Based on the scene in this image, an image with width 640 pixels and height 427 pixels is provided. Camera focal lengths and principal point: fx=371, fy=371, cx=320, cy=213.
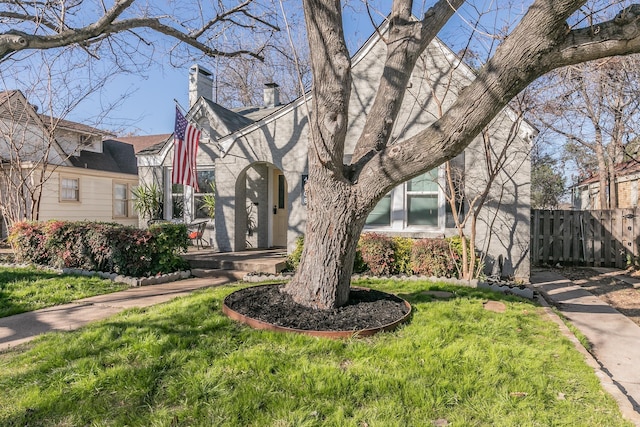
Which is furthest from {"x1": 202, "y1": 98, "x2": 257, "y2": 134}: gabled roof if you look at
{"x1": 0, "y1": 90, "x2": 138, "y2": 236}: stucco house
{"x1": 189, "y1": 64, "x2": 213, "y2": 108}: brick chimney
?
{"x1": 0, "y1": 90, "x2": 138, "y2": 236}: stucco house

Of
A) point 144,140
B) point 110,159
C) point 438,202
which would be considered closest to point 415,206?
point 438,202

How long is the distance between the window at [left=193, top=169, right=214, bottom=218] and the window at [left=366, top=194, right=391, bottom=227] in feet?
16.4

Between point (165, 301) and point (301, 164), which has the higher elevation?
point (301, 164)

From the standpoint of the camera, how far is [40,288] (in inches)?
235

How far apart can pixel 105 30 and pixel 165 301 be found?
5.08 m

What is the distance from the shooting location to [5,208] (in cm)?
946

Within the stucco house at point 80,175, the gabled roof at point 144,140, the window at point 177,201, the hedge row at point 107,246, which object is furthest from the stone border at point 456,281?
the gabled roof at point 144,140

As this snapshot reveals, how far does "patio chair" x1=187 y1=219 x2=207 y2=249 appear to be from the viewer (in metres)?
10.7

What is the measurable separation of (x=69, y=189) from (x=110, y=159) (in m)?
2.94

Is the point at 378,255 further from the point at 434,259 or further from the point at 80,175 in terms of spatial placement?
the point at 80,175

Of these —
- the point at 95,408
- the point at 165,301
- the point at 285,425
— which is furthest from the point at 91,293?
the point at 285,425

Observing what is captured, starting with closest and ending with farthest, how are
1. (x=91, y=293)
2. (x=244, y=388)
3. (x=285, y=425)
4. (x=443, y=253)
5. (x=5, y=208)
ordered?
(x=285, y=425)
(x=244, y=388)
(x=91, y=293)
(x=443, y=253)
(x=5, y=208)

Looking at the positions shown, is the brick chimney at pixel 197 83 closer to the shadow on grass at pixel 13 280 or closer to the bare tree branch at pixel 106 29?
the bare tree branch at pixel 106 29

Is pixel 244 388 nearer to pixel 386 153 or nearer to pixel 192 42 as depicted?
pixel 386 153
